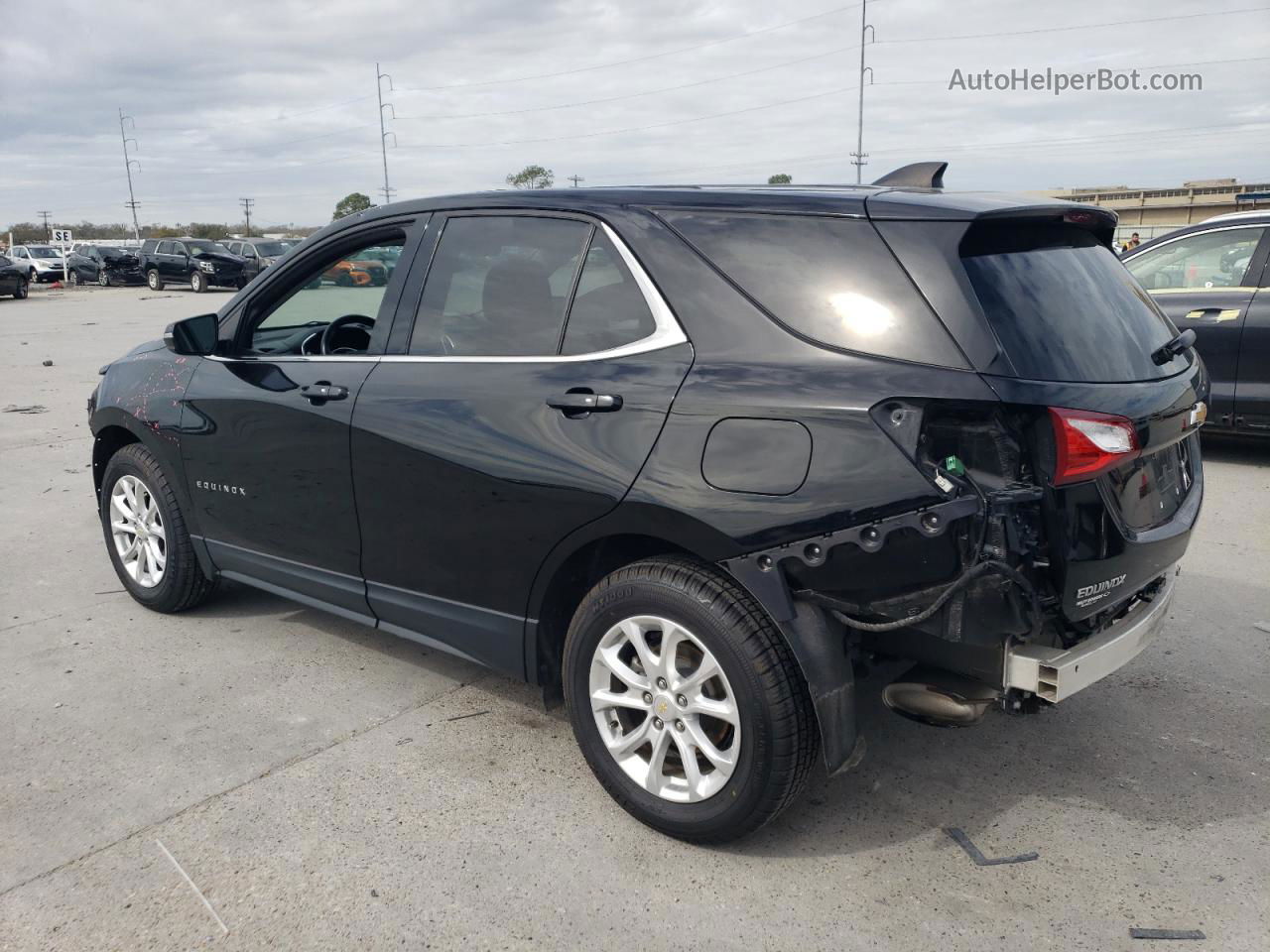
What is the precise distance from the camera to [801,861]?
2.92 m

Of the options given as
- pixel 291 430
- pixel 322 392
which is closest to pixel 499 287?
pixel 322 392

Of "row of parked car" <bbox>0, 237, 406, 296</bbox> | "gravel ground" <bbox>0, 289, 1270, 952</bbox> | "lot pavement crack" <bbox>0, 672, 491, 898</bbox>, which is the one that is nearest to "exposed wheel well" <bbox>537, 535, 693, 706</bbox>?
"gravel ground" <bbox>0, 289, 1270, 952</bbox>

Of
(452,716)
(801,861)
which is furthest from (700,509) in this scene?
(452,716)

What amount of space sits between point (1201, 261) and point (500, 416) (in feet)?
21.6

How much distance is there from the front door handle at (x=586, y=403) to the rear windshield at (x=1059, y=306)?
1.02 metres

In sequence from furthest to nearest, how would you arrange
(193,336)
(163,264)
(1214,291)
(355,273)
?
(163,264) → (1214,291) → (193,336) → (355,273)

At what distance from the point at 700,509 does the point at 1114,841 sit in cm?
154

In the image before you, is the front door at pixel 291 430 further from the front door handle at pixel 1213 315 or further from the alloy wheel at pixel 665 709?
the front door handle at pixel 1213 315

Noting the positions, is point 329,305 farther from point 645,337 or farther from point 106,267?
point 106,267

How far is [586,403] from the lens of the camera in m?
3.05

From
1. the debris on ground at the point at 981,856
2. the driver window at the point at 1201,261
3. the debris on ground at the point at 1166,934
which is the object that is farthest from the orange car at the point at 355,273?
the driver window at the point at 1201,261

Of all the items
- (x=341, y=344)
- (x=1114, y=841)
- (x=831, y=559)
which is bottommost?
(x=1114, y=841)

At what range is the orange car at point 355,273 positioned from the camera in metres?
3.94

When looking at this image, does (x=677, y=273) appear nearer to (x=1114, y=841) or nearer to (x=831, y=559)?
(x=831, y=559)
